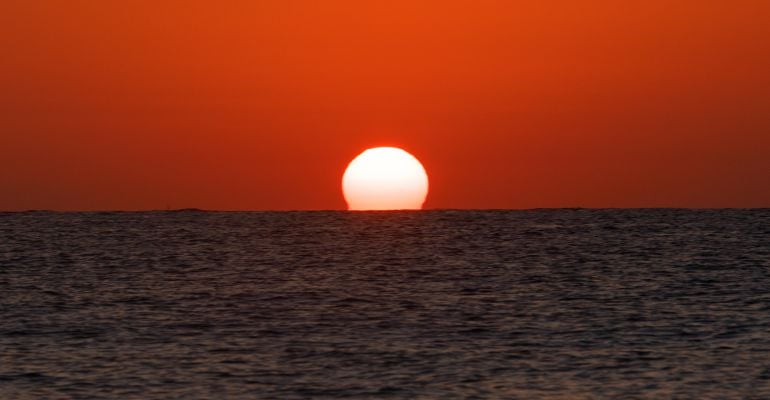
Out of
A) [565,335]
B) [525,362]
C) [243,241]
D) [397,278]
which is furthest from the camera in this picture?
[243,241]

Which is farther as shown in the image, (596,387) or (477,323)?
(477,323)

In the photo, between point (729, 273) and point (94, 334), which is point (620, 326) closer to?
point (94, 334)

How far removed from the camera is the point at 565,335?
46.8 meters

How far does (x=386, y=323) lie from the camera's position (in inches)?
2016

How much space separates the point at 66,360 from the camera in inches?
1586

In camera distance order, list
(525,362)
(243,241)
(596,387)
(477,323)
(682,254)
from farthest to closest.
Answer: (243,241)
(682,254)
(477,323)
(525,362)
(596,387)

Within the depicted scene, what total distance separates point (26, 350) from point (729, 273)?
47341 mm

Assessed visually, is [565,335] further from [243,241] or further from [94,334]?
[243,241]

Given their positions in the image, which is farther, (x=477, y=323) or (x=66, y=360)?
(x=477, y=323)

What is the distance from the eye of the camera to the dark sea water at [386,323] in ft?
120

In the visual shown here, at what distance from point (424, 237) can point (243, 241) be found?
18.3 meters

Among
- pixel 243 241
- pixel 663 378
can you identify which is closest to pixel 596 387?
pixel 663 378

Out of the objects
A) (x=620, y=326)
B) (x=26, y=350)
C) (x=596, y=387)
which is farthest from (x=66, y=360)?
(x=620, y=326)

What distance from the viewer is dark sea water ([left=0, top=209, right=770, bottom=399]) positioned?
36.5 meters
